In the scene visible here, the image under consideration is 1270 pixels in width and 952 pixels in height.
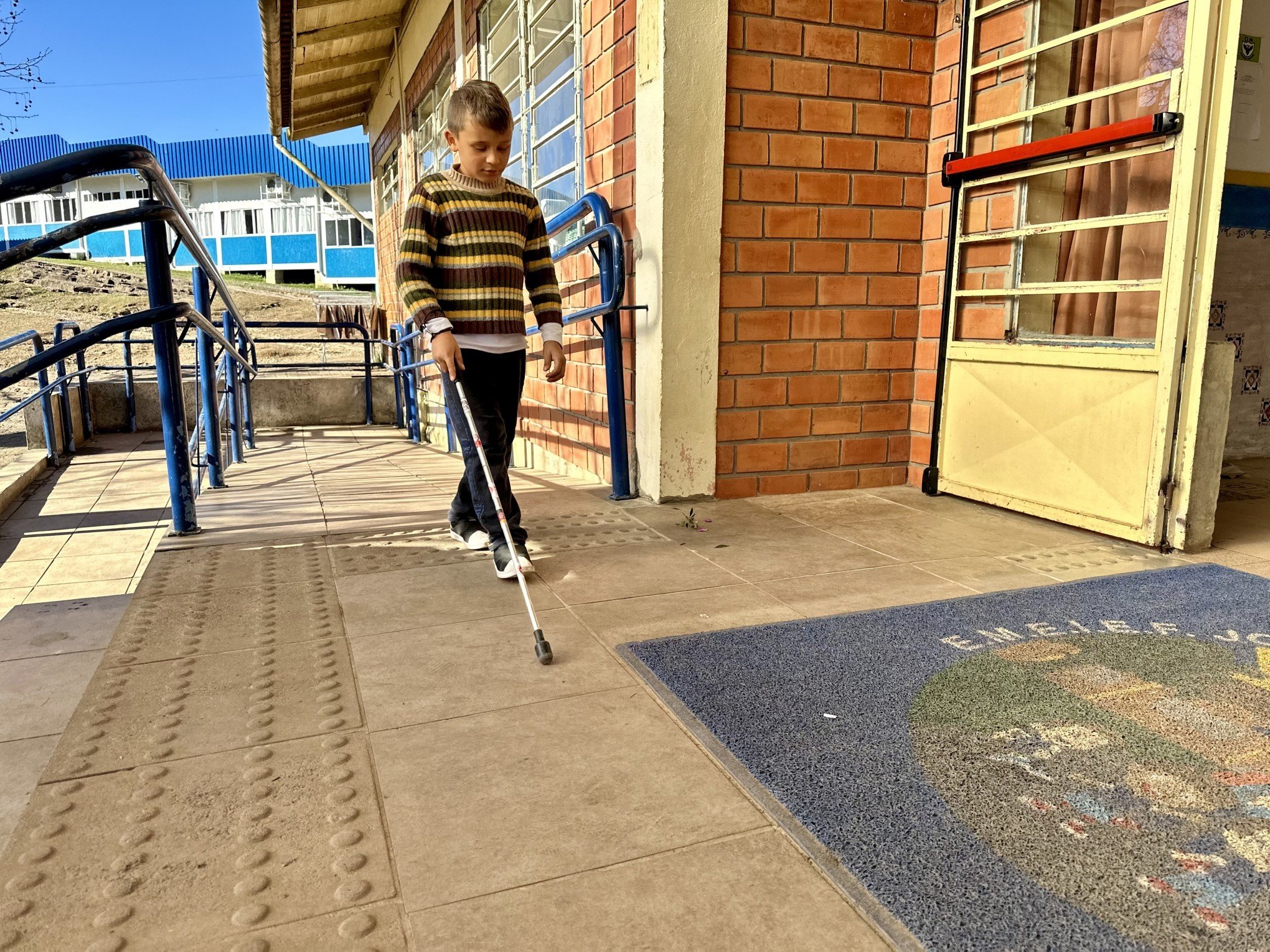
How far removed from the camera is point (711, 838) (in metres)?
1.30

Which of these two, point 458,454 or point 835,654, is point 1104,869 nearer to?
point 835,654

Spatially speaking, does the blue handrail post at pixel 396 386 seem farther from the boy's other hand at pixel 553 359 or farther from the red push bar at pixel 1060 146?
the red push bar at pixel 1060 146

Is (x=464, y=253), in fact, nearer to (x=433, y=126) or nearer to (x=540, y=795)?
(x=540, y=795)

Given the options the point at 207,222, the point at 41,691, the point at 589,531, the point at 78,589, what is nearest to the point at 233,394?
the point at 78,589

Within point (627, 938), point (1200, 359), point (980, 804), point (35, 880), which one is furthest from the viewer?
point (1200, 359)

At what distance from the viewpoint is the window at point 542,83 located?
445 centimetres

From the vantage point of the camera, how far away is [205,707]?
173cm

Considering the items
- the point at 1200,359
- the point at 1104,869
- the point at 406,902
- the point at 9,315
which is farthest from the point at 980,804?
the point at 9,315

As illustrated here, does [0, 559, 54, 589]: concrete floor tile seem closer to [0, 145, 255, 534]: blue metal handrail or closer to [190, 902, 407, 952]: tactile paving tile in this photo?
[0, 145, 255, 534]: blue metal handrail

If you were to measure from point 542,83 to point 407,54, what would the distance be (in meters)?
5.12

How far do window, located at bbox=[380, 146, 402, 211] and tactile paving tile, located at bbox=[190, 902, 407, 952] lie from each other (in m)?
10.4

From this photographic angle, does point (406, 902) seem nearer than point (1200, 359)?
Yes

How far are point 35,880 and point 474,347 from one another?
180cm

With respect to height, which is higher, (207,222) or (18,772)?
(207,222)
